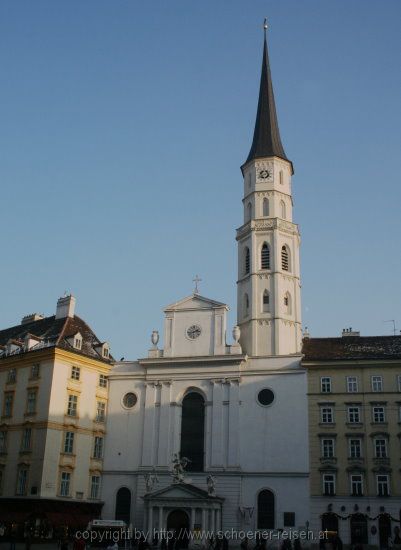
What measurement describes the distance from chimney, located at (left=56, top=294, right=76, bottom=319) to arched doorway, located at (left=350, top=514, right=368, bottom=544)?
2643 centimetres

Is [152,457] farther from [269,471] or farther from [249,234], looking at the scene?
[249,234]

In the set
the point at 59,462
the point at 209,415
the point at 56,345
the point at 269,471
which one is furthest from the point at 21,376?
the point at 269,471

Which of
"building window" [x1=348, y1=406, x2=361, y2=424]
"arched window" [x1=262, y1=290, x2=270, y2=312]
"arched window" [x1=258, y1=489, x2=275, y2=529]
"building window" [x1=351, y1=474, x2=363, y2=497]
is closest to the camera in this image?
"building window" [x1=351, y1=474, x2=363, y2=497]

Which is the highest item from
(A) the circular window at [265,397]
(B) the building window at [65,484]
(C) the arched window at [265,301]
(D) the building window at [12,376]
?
(C) the arched window at [265,301]

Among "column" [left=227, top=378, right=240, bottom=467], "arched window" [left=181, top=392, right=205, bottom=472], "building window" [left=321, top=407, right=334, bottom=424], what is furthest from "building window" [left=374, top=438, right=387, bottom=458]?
"arched window" [left=181, top=392, right=205, bottom=472]

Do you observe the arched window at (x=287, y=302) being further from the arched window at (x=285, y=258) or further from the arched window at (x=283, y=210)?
the arched window at (x=283, y=210)

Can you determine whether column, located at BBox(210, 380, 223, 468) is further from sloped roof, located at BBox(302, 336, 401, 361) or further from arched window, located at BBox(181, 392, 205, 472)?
sloped roof, located at BBox(302, 336, 401, 361)

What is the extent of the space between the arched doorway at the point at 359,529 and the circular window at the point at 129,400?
17928mm

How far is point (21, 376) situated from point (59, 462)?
7.41 m

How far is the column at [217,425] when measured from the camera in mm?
47281

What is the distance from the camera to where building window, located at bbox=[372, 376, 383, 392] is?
45.8 m

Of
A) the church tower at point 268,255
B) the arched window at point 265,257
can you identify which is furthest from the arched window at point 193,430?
the arched window at point 265,257

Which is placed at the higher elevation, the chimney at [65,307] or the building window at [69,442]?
the chimney at [65,307]

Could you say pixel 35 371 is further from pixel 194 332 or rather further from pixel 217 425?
pixel 217 425
